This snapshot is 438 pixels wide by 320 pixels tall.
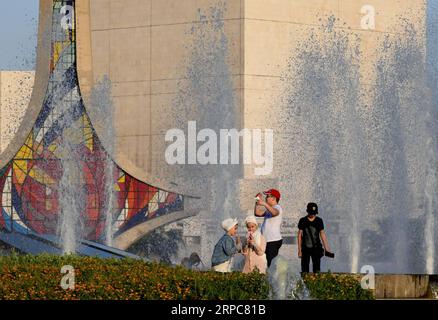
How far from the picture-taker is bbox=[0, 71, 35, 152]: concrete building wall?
173 ft

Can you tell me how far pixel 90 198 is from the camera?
116 feet

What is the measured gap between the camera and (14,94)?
5303 cm

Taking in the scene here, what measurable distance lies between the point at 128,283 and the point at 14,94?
39.9 metres

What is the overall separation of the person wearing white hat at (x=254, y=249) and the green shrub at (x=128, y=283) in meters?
0.99

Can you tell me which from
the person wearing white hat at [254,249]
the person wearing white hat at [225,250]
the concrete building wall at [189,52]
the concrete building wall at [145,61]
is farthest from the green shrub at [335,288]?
the concrete building wall at [145,61]

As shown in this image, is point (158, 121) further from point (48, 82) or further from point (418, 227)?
point (418, 227)

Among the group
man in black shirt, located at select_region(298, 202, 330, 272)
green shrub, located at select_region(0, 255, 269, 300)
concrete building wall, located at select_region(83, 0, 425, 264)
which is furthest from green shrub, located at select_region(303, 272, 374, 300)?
concrete building wall, located at select_region(83, 0, 425, 264)

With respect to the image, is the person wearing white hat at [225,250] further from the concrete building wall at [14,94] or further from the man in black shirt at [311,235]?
the concrete building wall at [14,94]

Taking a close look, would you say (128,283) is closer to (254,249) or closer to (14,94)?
(254,249)

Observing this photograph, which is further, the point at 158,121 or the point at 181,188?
the point at 158,121

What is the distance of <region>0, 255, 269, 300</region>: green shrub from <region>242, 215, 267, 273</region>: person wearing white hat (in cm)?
99

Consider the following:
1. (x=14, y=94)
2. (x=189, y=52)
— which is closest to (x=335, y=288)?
(x=189, y=52)
